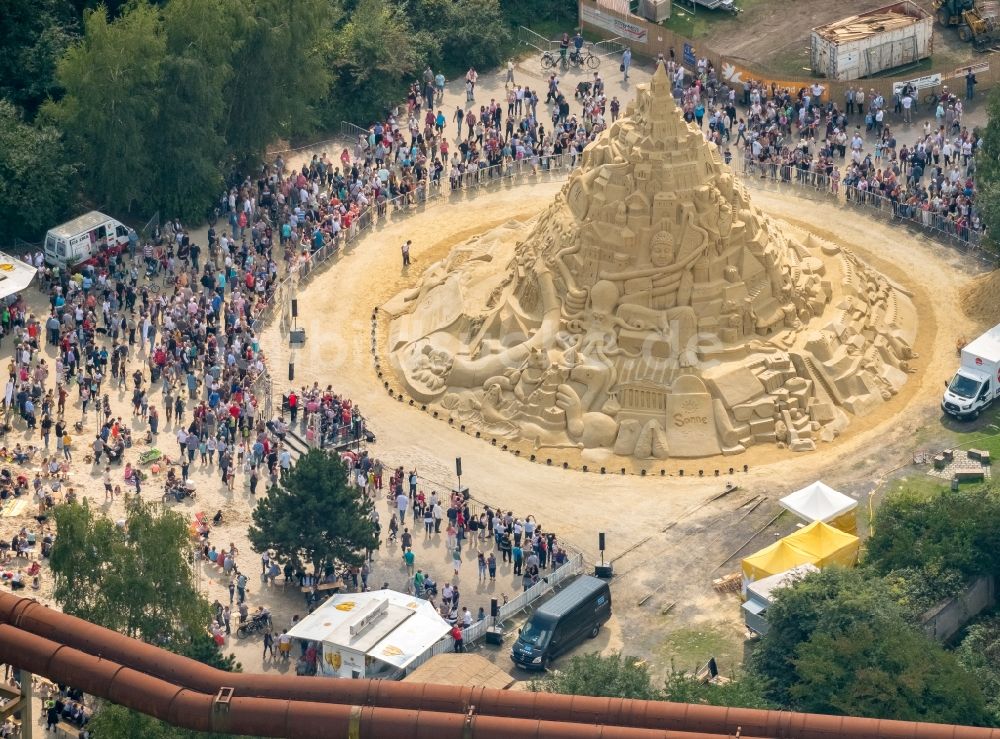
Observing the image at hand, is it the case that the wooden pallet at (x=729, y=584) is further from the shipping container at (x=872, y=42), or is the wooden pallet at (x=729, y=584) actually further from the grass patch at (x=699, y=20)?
the grass patch at (x=699, y=20)

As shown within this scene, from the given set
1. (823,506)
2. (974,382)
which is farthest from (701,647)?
(974,382)

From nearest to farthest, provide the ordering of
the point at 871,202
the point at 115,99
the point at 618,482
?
the point at 618,482
the point at 115,99
the point at 871,202

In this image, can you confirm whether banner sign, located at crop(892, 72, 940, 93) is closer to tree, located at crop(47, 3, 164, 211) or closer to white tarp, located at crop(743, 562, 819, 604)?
tree, located at crop(47, 3, 164, 211)

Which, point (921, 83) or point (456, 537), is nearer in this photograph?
point (456, 537)

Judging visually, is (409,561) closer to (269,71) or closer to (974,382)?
(974,382)

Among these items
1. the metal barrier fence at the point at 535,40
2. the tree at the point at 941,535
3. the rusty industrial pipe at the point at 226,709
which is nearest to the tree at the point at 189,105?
the metal barrier fence at the point at 535,40

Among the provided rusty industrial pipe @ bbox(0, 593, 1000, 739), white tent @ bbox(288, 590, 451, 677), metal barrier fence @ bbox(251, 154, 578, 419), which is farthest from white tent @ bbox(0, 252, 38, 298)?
rusty industrial pipe @ bbox(0, 593, 1000, 739)
